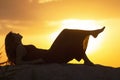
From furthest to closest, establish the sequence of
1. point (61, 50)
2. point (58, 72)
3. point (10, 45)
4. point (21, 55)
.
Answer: point (61, 50), point (10, 45), point (21, 55), point (58, 72)

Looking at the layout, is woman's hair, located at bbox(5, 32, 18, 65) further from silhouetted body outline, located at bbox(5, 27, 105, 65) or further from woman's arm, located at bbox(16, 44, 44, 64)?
woman's arm, located at bbox(16, 44, 44, 64)

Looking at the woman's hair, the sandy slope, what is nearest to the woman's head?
the woman's hair

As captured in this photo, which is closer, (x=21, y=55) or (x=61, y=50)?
(x=21, y=55)

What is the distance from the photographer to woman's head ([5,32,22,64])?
24.3m

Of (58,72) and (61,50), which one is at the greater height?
(61,50)

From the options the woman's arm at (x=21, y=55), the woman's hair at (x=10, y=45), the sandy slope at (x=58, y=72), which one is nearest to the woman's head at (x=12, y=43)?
the woman's hair at (x=10, y=45)

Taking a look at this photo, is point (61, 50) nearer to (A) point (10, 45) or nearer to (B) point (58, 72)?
(A) point (10, 45)

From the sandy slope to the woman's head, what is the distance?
4.68m

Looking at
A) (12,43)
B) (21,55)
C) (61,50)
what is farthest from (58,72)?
(12,43)

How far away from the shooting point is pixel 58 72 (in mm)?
19297

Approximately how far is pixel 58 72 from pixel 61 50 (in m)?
5.36

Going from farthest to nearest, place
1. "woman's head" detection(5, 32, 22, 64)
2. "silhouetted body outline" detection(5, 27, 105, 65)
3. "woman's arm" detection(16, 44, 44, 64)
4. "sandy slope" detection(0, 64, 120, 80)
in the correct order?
"woman's head" detection(5, 32, 22, 64)
"silhouetted body outline" detection(5, 27, 105, 65)
"woman's arm" detection(16, 44, 44, 64)
"sandy slope" detection(0, 64, 120, 80)

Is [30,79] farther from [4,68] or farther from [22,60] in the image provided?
[22,60]

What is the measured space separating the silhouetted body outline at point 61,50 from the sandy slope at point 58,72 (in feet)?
9.04
